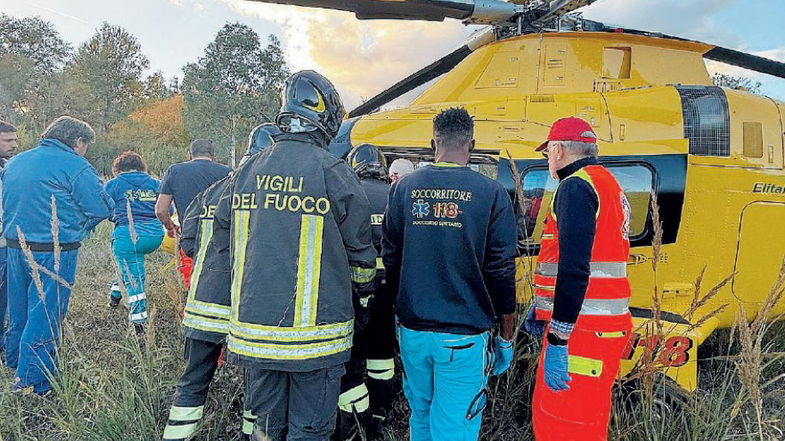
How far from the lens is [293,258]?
1976 millimetres

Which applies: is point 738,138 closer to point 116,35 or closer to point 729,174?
point 729,174

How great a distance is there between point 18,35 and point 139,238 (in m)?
35.7

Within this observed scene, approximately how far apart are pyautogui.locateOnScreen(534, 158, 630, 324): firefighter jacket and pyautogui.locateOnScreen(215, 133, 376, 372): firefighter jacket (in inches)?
35.9

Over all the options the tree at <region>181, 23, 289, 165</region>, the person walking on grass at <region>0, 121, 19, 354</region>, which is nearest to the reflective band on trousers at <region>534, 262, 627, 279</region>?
the person walking on grass at <region>0, 121, 19, 354</region>

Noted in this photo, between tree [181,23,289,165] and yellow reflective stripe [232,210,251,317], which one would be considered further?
tree [181,23,289,165]

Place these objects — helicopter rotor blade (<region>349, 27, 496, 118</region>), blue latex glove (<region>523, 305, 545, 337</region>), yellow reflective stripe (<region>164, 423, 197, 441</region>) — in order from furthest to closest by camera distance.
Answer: helicopter rotor blade (<region>349, 27, 496, 118</region>), blue latex glove (<region>523, 305, 545, 337</region>), yellow reflective stripe (<region>164, 423, 197, 441</region>)

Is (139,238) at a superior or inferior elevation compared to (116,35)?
inferior

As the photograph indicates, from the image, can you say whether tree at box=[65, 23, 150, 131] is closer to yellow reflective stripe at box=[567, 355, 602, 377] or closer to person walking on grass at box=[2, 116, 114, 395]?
person walking on grass at box=[2, 116, 114, 395]

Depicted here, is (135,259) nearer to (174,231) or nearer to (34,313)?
(174,231)

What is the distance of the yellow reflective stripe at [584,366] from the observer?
6.97 ft

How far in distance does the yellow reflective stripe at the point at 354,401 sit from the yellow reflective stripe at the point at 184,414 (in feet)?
2.52

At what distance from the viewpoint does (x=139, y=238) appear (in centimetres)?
496

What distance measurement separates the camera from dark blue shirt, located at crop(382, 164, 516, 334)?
2225mm

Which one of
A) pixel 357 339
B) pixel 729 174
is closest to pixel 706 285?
pixel 729 174
